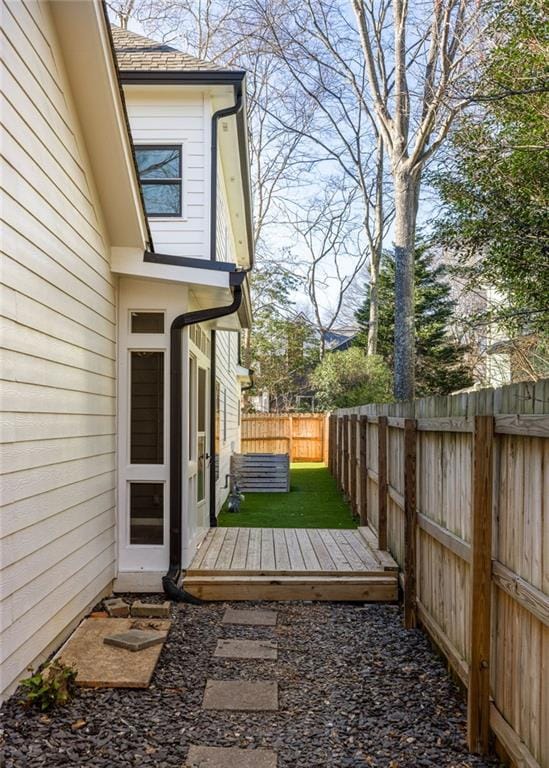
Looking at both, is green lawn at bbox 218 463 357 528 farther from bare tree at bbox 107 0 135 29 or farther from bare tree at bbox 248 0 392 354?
bare tree at bbox 107 0 135 29

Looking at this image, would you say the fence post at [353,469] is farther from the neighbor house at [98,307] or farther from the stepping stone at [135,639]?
the stepping stone at [135,639]

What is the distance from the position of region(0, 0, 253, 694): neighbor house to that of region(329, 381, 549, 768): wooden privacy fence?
2363 millimetres

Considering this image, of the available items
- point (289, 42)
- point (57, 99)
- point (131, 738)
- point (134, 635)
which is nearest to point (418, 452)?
point (134, 635)

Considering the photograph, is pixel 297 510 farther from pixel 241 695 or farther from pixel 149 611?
pixel 241 695

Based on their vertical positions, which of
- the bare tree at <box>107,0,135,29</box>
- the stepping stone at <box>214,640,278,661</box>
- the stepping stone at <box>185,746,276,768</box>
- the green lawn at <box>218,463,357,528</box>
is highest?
the bare tree at <box>107,0,135,29</box>

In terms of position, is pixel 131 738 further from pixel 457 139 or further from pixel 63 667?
pixel 457 139

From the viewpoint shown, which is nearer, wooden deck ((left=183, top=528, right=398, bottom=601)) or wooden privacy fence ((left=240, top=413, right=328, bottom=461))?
wooden deck ((left=183, top=528, right=398, bottom=601))

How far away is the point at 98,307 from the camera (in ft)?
17.8

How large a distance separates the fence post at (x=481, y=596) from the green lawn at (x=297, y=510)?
598 centimetres

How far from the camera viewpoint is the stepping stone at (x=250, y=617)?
17.2 feet

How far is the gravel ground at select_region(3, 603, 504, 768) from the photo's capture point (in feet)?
10.3

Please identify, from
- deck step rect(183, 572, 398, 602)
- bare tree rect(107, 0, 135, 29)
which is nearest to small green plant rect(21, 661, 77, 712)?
deck step rect(183, 572, 398, 602)

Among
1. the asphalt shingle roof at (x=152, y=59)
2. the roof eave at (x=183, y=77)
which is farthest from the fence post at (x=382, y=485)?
the asphalt shingle roof at (x=152, y=59)

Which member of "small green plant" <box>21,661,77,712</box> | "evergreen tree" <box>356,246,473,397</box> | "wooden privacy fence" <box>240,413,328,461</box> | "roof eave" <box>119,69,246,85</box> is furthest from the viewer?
"evergreen tree" <box>356,246,473,397</box>
